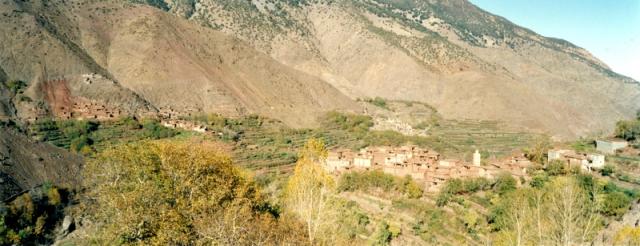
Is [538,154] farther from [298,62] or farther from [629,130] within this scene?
[298,62]

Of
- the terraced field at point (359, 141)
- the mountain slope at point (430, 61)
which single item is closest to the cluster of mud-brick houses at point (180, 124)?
the terraced field at point (359, 141)

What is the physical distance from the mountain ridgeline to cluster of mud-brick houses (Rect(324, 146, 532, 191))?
24.2 m

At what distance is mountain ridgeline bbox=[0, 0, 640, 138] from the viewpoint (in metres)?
66.5

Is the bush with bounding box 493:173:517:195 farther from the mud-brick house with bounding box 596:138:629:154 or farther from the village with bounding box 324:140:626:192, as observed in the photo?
the mud-brick house with bounding box 596:138:629:154

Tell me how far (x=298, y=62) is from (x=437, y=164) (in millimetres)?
66677

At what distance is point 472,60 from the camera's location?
114 meters

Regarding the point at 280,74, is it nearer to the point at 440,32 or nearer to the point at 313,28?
the point at 313,28

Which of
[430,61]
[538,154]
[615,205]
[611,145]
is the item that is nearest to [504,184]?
[615,205]

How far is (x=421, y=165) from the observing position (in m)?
45.1

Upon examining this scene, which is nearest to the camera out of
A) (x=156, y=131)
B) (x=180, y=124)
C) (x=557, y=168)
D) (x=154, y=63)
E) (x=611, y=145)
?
(x=557, y=168)

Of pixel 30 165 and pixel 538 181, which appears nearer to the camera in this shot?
pixel 30 165

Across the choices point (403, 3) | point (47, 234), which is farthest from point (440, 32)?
point (47, 234)

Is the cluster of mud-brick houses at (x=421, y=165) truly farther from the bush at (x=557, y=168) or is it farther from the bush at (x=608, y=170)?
the bush at (x=608, y=170)

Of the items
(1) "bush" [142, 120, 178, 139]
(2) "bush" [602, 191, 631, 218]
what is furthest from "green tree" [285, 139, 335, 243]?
(1) "bush" [142, 120, 178, 139]
